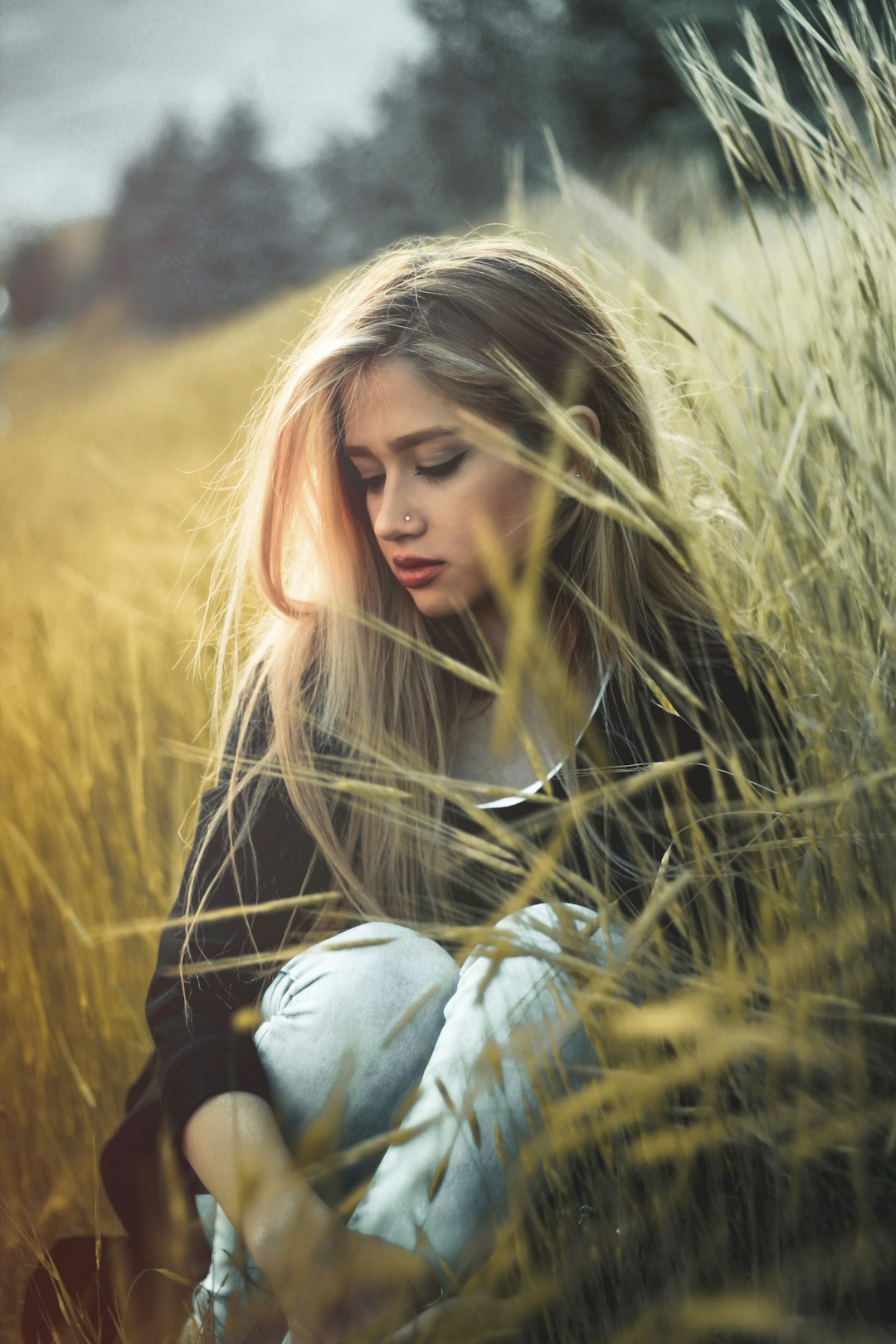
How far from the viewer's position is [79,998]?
1.26 metres

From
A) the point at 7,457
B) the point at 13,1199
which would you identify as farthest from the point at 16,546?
the point at 13,1199

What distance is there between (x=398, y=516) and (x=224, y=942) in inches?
18.3

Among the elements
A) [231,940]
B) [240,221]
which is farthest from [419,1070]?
[240,221]

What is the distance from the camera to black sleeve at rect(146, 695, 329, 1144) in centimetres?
94

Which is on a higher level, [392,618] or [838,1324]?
[392,618]

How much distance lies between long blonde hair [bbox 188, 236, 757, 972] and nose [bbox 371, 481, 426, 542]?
0.41 feet

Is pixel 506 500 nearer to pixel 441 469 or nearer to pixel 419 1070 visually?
pixel 441 469

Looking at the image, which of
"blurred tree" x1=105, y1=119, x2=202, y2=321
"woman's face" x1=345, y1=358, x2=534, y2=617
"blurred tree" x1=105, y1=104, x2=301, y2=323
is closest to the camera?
"woman's face" x1=345, y1=358, x2=534, y2=617

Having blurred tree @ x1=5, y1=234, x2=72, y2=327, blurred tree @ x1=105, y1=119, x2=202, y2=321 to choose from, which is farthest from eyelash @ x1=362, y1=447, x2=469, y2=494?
blurred tree @ x1=105, y1=119, x2=202, y2=321

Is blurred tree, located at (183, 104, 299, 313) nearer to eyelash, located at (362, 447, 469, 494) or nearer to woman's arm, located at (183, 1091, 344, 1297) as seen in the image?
eyelash, located at (362, 447, 469, 494)

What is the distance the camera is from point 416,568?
1026 mm

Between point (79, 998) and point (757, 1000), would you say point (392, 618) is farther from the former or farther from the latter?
point (757, 1000)

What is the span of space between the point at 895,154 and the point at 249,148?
567 cm

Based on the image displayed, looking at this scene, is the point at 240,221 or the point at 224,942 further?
the point at 240,221
